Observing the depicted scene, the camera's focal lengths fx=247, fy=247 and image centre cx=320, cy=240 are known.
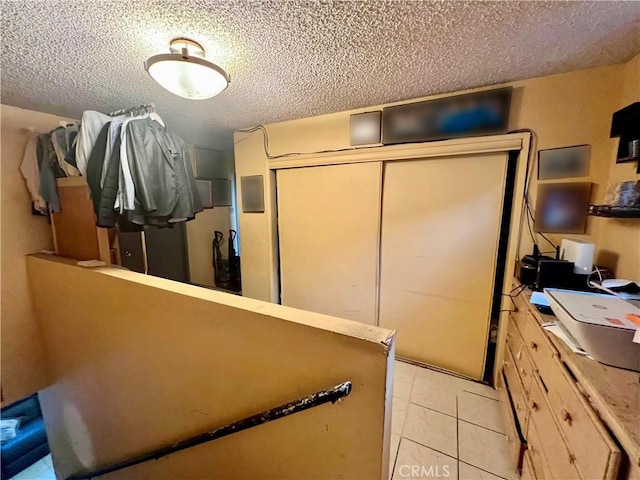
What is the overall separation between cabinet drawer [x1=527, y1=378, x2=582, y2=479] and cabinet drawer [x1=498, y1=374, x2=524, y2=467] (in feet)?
0.54

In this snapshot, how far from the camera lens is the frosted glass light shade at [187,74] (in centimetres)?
115

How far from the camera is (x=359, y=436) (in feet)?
2.46

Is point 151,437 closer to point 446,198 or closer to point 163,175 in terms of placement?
point 163,175

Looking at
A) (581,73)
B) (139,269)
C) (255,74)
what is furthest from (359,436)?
(581,73)

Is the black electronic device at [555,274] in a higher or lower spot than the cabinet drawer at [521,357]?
higher

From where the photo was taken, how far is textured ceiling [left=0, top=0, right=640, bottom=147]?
1014 mm

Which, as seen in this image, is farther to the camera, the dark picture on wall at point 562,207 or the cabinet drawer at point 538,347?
the dark picture on wall at point 562,207

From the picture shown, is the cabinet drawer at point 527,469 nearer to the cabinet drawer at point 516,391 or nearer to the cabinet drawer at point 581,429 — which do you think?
the cabinet drawer at point 516,391

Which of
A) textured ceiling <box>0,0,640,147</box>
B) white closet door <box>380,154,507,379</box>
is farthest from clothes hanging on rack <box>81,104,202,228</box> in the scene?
white closet door <box>380,154,507,379</box>

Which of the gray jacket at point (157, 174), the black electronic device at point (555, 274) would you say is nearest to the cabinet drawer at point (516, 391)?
the black electronic device at point (555, 274)

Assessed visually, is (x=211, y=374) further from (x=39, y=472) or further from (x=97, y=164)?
(x=39, y=472)

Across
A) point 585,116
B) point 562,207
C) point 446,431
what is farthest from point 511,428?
point 585,116

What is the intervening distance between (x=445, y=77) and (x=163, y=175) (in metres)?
1.94

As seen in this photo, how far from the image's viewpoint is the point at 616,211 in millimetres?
1192
